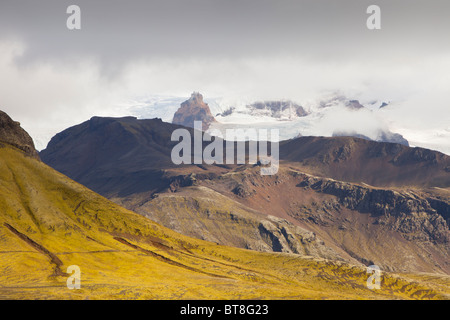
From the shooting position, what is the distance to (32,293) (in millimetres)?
193250
